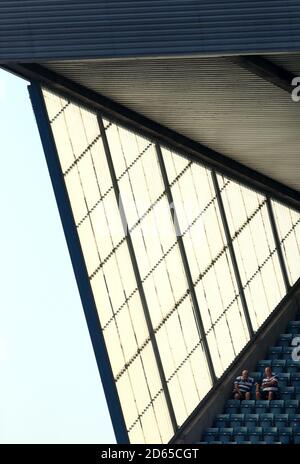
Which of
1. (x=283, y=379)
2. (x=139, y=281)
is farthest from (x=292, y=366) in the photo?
(x=139, y=281)

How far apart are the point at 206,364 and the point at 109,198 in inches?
219

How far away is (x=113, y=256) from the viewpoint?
41781 millimetres

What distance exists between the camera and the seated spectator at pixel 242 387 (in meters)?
44.9

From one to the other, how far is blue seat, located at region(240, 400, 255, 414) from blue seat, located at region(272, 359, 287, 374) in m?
1.32

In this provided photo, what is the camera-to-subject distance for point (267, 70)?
117 feet

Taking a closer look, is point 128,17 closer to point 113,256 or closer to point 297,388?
point 113,256

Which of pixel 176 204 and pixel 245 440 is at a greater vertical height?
pixel 176 204

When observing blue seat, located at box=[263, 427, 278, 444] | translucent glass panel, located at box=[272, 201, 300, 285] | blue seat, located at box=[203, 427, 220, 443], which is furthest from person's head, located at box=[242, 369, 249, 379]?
translucent glass panel, located at box=[272, 201, 300, 285]

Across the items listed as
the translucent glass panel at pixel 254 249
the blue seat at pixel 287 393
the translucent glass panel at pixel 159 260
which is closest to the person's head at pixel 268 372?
the blue seat at pixel 287 393

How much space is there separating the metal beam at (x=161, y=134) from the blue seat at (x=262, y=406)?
17.7ft

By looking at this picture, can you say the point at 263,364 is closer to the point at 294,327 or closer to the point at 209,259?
the point at 294,327

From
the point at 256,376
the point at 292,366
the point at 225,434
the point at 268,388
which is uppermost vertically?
the point at 292,366

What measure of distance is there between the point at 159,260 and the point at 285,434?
490cm
